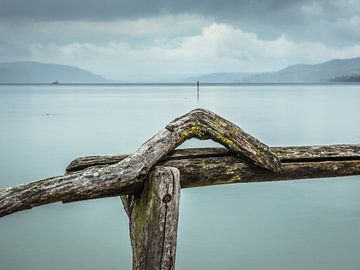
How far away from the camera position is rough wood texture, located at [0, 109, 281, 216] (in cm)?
290

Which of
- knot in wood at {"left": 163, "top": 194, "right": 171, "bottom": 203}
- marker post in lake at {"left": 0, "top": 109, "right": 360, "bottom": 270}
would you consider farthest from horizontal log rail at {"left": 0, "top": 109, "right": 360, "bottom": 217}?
knot in wood at {"left": 163, "top": 194, "right": 171, "bottom": 203}

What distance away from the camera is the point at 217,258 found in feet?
24.6

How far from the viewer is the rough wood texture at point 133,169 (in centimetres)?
→ 290

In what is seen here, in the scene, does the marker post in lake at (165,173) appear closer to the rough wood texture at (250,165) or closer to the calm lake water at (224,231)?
the rough wood texture at (250,165)

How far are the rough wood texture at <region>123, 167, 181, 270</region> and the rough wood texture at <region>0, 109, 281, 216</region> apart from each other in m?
0.09

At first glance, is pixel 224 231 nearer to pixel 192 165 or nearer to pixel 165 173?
pixel 192 165

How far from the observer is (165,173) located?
317 centimetres

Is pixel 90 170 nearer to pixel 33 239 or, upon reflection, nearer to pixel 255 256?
pixel 255 256

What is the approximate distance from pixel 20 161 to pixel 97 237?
33.6 feet

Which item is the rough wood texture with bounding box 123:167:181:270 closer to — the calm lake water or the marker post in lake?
the marker post in lake

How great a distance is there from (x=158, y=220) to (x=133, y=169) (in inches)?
12.4

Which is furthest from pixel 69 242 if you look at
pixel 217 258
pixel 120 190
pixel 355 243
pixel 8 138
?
pixel 8 138

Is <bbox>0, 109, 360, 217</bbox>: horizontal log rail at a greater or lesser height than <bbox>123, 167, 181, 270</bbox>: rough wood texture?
greater

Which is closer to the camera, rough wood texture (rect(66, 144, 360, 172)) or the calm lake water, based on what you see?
rough wood texture (rect(66, 144, 360, 172))
